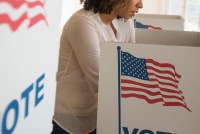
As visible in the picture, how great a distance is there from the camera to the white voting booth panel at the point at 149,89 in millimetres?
1132

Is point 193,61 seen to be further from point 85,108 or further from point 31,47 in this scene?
point 31,47

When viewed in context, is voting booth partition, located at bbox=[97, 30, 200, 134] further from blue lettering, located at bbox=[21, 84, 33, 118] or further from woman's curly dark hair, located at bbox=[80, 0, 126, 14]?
blue lettering, located at bbox=[21, 84, 33, 118]

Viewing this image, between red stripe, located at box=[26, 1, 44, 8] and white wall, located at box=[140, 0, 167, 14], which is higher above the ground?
red stripe, located at box=[26, 1, 44, 8]

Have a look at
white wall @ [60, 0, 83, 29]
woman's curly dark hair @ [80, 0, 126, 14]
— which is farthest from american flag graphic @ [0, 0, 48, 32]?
white wall @ [60, 0, 83, 29]

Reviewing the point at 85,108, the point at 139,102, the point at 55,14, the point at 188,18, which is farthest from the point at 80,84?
the point at 188,18

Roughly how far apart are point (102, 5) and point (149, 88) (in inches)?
19.0

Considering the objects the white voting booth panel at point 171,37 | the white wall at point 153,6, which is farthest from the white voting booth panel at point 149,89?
the white wall at point 153,6

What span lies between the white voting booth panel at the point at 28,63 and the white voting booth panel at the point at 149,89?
0.74 metres

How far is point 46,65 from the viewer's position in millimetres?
387

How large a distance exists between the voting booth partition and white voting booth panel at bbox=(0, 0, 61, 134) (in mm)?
744

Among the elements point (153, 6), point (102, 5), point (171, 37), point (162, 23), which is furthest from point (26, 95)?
point (153, 6)

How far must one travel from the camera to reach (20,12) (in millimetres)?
311

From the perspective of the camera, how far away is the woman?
4.22 feet

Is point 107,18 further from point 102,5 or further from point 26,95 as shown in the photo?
point 26,95
